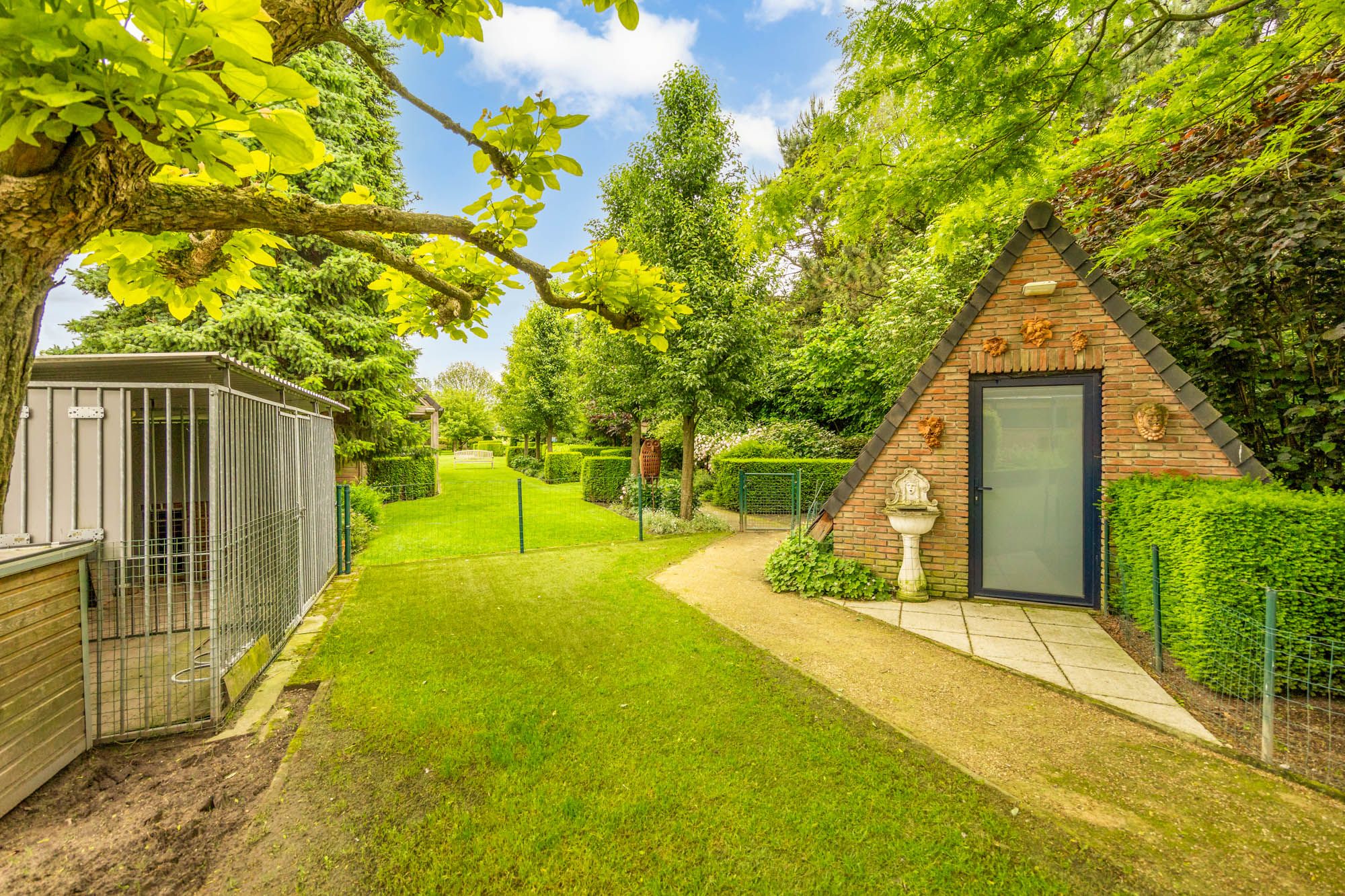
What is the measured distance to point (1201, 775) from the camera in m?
2.86

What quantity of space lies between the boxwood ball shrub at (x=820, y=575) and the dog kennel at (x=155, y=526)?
5267 mm

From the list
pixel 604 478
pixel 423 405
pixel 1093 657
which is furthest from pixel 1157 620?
pixel 423 405

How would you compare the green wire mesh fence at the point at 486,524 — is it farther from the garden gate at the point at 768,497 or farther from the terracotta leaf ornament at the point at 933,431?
the terracotta leaf ornament at the point at 933,431

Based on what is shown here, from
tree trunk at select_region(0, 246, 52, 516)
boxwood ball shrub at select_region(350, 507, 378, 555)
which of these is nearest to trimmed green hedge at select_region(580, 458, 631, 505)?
boxwood ball shrub at select_region(350, 507, 378, 555)

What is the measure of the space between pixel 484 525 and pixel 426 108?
952cm

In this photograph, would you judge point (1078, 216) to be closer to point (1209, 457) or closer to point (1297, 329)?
point (1297, 329)

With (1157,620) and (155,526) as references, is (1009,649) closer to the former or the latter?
(1157,620)

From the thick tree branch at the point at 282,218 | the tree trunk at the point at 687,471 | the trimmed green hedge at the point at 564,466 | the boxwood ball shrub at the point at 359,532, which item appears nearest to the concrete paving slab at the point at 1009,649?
the thick tree branch at the point at 282,218

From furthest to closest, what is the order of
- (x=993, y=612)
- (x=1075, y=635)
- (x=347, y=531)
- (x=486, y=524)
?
(x=486, y=524) < (x=347, y=531) < (x=993, y=612) < (x=1075, y=635)

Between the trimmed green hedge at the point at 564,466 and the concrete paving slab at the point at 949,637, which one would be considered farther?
the trimmed green hedge at the point at 564,466

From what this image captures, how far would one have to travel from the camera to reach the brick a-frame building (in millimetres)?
5207

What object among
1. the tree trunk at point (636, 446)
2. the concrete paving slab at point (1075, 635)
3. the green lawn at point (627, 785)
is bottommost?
the green lawn at point (627, 785)

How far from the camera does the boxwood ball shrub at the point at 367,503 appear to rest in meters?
9.77

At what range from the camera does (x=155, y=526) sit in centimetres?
357
